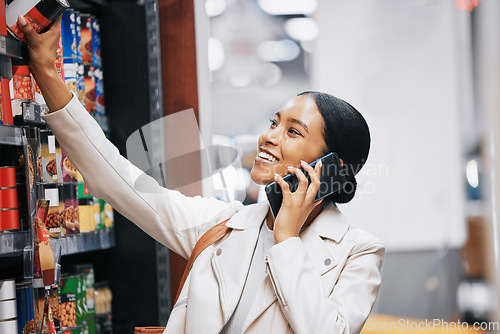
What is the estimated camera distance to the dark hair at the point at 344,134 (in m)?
1.54

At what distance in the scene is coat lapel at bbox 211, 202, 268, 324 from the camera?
1397 mm

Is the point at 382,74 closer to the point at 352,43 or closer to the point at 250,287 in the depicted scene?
the point at 352,43

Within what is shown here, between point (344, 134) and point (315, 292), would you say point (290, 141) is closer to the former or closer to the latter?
point (344, 134)

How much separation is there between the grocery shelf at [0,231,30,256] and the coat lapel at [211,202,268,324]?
47cm

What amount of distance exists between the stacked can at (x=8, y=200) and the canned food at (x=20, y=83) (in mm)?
194

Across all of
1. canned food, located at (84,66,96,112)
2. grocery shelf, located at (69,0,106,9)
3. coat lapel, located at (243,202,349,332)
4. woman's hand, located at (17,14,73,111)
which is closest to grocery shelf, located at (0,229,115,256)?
woman's hand, located at (17,14,73,111)

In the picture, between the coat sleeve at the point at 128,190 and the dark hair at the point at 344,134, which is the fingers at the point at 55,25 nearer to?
the coat sleeve at the point at 128,190

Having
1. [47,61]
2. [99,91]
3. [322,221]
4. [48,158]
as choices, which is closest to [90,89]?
[99,91]

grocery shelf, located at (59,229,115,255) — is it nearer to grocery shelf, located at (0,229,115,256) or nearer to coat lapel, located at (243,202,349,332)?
grocery shelf, located at (0,229,115,256)

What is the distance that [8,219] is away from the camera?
1285mm

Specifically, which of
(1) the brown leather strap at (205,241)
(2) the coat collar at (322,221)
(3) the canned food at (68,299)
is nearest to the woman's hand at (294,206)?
(2) the coat collar at (322,221)

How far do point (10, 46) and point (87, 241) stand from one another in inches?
33.7

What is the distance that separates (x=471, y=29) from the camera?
7.34ft

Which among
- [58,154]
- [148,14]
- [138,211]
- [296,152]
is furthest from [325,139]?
[148,14]
